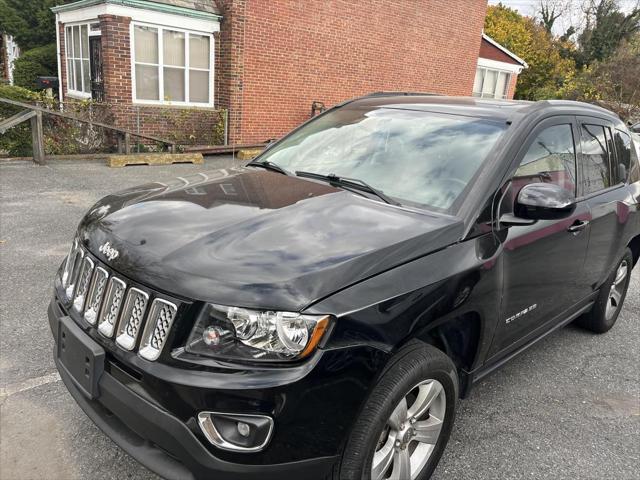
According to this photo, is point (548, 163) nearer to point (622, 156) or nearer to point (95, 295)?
point (622, 156)

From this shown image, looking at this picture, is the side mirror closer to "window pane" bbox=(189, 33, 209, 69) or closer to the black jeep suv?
the black jeep suv

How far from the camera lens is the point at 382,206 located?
2.65m

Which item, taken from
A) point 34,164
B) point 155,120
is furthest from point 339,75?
point 34,164

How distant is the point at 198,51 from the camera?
1264 centimetres

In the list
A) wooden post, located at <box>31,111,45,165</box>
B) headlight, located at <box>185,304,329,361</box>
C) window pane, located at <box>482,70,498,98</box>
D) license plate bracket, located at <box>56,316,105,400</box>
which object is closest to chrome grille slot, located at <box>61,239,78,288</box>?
license plate bracket, located at <box>56,316,105,400</box>

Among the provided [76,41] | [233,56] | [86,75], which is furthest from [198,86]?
[76,41]

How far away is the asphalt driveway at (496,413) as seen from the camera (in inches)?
105

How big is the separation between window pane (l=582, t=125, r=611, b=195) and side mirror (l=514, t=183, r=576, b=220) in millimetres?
1023

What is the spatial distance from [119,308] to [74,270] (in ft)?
1.91

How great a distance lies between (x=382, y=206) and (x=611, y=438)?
1.99 metres

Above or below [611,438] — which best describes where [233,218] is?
above

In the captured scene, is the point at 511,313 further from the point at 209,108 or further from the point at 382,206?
the point at 209,108

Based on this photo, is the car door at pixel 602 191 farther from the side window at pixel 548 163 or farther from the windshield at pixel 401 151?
the windshield at pixel 401 151

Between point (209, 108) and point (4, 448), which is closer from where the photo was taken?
point (4, 448)
